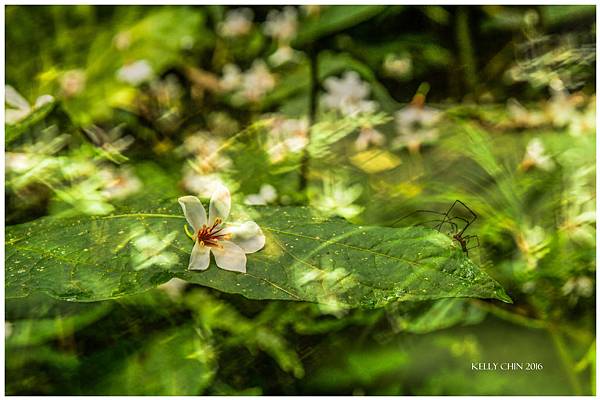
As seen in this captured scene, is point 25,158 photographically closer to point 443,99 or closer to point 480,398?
point 480,398

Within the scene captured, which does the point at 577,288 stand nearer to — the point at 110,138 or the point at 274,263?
the point at 274,263

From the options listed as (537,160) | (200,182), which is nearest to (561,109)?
(537,160)

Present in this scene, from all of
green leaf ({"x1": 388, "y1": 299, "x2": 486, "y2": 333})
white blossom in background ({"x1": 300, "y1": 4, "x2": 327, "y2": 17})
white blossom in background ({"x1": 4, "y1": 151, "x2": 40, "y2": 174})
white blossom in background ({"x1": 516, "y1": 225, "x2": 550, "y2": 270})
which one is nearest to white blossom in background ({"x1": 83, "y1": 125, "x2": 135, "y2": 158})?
white blossom in background ({"x1": 4, "y1": 151, "x2": 40, "y2": 174})

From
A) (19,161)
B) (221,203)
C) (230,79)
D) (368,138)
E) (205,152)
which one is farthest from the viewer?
(230,79)

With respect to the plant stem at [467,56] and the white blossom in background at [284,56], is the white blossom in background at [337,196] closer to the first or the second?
the white blossom in background at [284,56]

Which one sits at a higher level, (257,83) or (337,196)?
(257,83)

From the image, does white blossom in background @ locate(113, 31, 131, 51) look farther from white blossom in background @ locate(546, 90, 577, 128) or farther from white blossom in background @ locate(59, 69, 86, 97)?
white blossom in background @ locate(546, 90, 577, 128)
